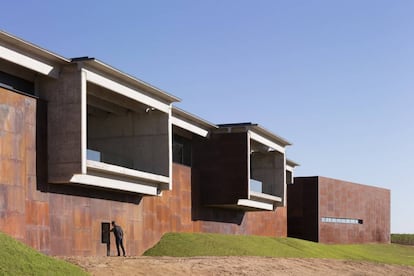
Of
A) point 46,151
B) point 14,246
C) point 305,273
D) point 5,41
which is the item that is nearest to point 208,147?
point 305,273

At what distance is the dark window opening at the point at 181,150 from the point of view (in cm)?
4381

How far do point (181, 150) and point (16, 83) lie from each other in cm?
1745

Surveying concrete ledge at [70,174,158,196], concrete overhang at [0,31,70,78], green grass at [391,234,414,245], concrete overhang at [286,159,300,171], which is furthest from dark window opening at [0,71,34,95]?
green grass at [391,234,414,245]

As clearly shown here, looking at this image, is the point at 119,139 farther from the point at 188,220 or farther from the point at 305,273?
the point at 305,273

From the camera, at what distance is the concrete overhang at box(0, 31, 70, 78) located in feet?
87.4

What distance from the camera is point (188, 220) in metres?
43.9

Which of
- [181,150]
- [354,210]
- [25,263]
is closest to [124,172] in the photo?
[181,150]

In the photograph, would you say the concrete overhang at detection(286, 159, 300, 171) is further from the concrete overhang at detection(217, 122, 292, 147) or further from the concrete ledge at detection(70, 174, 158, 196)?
the concrete ledge at detection(70, 174, 158, 196)

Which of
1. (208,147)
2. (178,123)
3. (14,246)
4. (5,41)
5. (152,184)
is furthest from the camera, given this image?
(208,147)

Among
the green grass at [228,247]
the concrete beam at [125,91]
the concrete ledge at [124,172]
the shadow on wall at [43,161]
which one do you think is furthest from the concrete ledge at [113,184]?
the concrete beam at [125,91]

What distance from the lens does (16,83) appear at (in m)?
28.8

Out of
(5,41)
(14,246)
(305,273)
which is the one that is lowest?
(305,273)

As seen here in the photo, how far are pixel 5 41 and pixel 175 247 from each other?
16137 millimetres

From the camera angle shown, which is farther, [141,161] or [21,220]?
[141,161]
